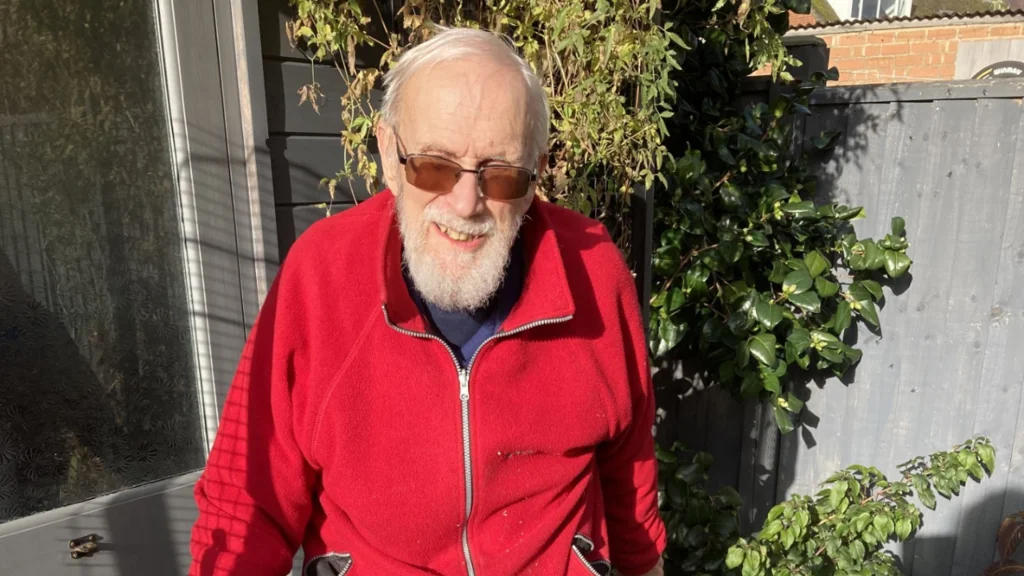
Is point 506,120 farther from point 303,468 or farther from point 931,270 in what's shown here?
point 931,270

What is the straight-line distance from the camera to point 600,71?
6.43ft

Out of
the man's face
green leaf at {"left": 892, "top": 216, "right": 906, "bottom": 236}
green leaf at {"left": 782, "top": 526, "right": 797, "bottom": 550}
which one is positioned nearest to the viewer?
the man's face

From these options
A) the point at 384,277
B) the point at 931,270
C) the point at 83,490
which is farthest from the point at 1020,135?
the point at 83,490

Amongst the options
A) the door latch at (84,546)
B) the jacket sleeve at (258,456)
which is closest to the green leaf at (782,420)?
the jacket sleeve at (258,456)

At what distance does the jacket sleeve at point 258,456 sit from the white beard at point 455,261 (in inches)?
8.9

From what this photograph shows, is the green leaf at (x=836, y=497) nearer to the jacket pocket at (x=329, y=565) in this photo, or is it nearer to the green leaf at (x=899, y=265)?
the green leaf at (x=899, y=265)

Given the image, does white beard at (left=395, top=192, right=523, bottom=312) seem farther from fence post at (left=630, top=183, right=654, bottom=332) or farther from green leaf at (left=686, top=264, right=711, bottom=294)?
green leaf at (left=686, top=264, right=711, bottom=294)

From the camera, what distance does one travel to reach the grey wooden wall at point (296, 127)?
5.82ft

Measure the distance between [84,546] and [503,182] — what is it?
55.0 inches

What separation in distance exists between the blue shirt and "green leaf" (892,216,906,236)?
1972 mm

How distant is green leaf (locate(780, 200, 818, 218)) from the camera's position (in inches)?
101

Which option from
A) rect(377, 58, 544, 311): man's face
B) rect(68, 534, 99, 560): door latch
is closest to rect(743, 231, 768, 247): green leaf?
rect(377, 58, 544, 311): man's face

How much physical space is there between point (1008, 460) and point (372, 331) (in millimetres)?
2738

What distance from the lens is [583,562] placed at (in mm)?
1353
